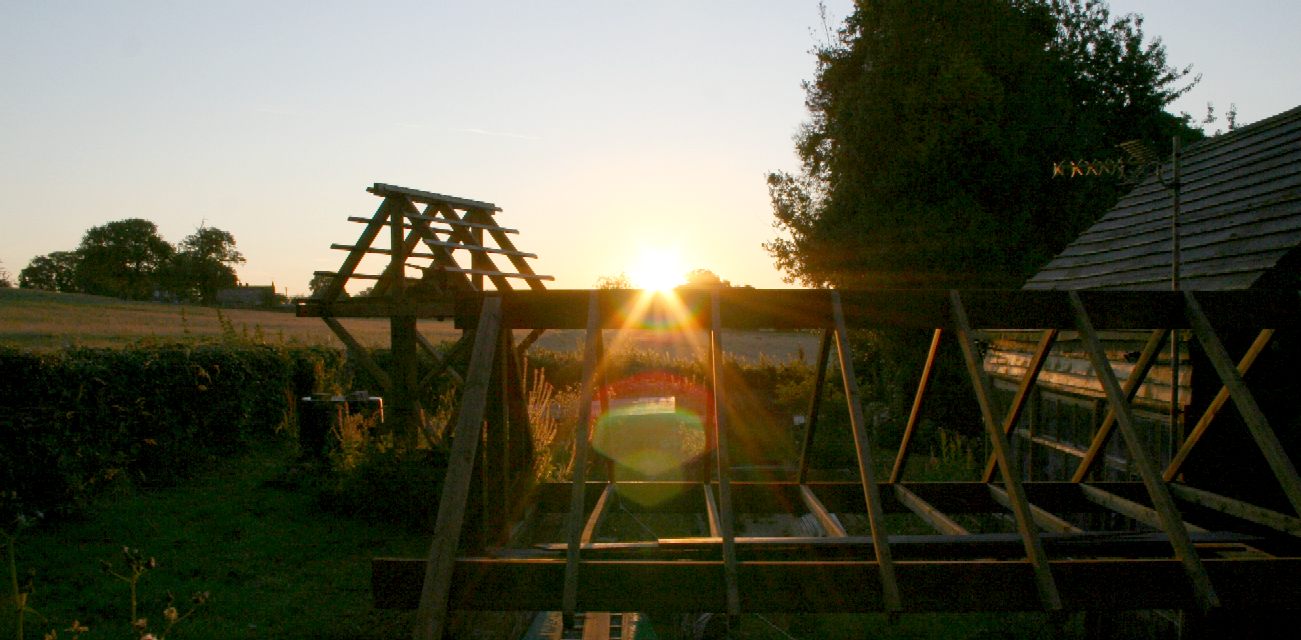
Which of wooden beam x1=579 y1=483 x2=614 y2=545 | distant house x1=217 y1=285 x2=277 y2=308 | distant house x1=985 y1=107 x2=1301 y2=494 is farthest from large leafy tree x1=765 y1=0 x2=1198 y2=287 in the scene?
distant house x1=217 y1=285 x2=277 y2=308

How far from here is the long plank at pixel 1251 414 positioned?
430 cm

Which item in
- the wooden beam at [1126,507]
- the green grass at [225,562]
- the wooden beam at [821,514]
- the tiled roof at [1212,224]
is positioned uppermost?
the tiled roof at [1212,224]

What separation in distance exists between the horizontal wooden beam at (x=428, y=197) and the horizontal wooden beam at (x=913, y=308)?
207 inches

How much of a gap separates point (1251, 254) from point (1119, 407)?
13.6ft

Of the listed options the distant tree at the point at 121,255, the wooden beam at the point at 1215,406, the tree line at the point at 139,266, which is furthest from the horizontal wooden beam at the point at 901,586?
the distant tree at the point at 121,255

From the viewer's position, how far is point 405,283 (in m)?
9.62

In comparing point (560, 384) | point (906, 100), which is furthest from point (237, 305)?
point (906, 100)

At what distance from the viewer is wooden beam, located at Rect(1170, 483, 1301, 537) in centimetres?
492

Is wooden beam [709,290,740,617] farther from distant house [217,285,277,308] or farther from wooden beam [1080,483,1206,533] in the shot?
distant house [217,285,277,308]

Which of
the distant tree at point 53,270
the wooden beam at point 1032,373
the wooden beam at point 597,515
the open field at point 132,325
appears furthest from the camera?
the distant tree at point 53,270

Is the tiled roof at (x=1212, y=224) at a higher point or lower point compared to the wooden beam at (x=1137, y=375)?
higher

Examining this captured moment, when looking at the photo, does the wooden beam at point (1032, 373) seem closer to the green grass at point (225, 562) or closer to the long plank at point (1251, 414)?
the long plank at point (1251, 414)

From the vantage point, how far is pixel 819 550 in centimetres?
461

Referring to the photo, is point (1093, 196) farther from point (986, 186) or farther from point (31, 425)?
point (31, 425)
